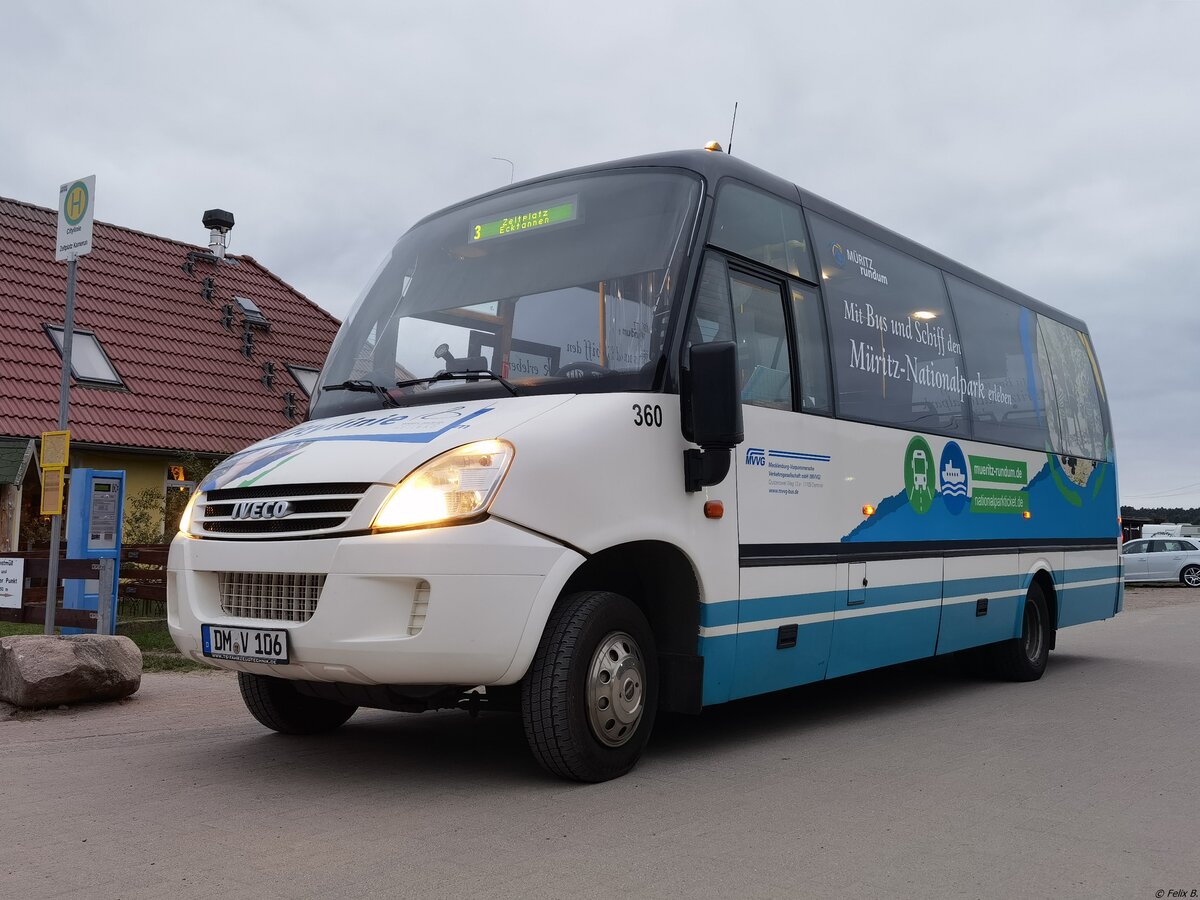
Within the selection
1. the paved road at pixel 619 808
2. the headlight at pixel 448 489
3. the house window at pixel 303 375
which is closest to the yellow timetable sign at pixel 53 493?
the paved road at pixel 619 808

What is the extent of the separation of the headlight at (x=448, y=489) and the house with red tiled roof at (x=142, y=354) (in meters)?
13.9

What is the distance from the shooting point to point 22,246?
70.0ft

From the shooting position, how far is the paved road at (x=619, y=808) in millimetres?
4043

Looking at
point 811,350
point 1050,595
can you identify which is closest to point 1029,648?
point 1050,595

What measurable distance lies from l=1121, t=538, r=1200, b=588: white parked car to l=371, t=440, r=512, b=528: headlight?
104ft

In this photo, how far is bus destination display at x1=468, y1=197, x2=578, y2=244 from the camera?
258 inches

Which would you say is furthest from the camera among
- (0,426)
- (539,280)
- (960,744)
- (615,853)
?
(0,426)

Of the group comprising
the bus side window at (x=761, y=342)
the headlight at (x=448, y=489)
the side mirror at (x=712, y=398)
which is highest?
the bus side window at (x=761, y=342)

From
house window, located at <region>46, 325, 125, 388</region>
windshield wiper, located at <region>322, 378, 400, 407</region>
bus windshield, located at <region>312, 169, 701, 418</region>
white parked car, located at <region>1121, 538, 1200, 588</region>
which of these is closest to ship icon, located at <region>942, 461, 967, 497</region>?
bus windshield, located at <region>312, 169, 701, 418</region>

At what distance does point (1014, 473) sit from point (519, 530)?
6004mm

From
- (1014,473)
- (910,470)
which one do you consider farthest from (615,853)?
(1014,473)

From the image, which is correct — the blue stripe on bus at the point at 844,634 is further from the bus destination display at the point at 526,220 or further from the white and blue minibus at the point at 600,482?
the bus destination display at the point at 526,220

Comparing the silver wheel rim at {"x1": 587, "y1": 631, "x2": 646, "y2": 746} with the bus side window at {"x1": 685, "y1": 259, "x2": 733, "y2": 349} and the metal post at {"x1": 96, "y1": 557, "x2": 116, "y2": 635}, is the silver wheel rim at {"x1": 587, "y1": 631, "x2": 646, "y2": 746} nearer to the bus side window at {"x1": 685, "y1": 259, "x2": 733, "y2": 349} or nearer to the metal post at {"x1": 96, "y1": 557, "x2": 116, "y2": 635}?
the bus side window at {"x1": 685, "y1": 259, "x2": 733, "y2": 349}

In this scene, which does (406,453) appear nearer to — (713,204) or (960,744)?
(713,204)
